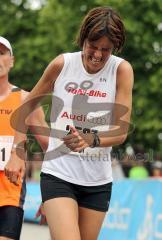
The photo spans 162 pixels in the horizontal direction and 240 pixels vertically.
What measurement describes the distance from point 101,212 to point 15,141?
2.50ft

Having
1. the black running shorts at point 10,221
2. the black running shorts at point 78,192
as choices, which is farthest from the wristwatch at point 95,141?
the black running shorts at point 10,221

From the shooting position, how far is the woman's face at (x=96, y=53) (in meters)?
3.87

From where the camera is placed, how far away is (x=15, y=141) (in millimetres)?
4430

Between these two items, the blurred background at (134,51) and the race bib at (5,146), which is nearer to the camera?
the race bib at (5,146)

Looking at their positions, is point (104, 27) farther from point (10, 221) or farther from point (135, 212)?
point (135, 212)

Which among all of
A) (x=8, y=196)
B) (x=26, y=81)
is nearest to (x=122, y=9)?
(x=26, y=81)

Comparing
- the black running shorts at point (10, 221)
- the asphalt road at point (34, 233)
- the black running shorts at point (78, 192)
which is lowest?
the asphalt road at point (34, 233)

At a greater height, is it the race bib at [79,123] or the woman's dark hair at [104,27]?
the woman's dark hair at [104,27]

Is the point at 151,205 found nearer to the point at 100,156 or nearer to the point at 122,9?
the point at 100,156

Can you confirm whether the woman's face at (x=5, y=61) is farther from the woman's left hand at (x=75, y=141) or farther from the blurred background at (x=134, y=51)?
the blurred background at (x=134, y=51)

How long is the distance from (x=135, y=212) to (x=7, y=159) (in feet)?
15.8

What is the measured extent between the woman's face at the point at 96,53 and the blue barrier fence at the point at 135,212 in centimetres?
468

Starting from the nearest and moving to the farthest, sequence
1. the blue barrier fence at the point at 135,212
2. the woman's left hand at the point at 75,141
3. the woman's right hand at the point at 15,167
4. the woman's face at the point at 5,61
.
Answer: the woman's left hand at the point at 75,141 → the woman's right hand at the point at 15,167 → the woman's face at the point at 5,61 → the blue barrier fence at the point at 135,212

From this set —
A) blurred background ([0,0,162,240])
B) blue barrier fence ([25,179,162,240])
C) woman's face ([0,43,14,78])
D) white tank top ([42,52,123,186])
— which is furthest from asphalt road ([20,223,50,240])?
white tank top ([42,52,123,186])
